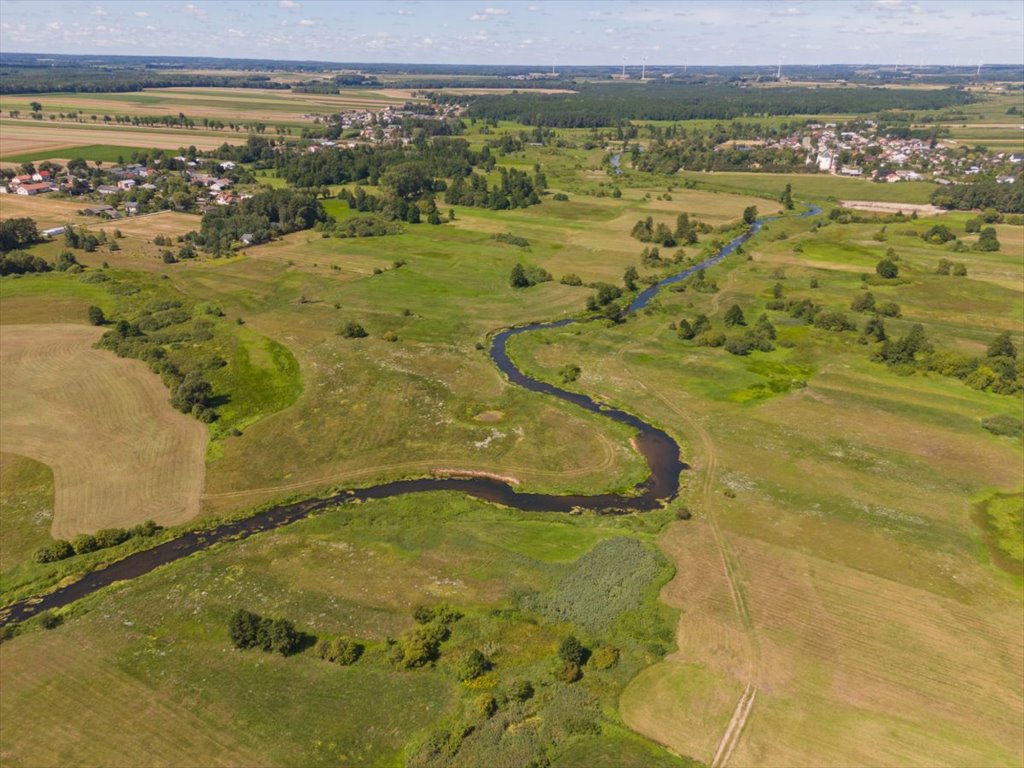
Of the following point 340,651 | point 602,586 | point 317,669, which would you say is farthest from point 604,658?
point 317,669

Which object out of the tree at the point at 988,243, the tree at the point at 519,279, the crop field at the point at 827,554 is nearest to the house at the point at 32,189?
the tree at the point at 519,279

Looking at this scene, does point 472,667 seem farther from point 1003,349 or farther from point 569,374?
point 1003,349

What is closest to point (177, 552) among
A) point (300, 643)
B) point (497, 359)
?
point (300, 643)

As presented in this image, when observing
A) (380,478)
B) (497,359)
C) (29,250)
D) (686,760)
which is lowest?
(686,760)

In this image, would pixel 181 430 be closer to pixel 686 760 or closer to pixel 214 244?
pixel 686 760

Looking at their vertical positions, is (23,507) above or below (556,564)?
above

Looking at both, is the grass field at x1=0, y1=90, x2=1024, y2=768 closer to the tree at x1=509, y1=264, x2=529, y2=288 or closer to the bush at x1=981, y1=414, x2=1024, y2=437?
the bush at x1=981, y1=414, x2=1024, y2=437
